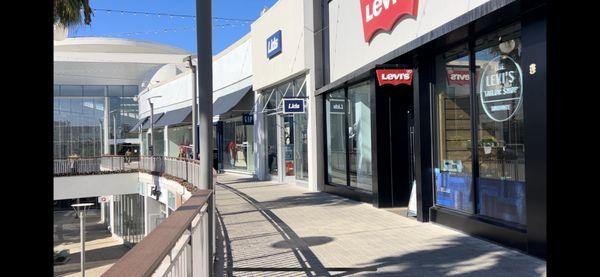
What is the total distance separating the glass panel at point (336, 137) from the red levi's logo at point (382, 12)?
3.08 metres

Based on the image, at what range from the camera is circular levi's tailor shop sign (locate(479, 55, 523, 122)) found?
7168 millimetres

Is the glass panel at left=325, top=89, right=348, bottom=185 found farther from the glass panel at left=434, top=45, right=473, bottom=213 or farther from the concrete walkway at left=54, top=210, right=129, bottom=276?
the concrete walkway at left=54, top=210, right=129, bottom=276

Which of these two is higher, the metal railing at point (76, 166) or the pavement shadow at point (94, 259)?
the metal railing at point (76, 166)

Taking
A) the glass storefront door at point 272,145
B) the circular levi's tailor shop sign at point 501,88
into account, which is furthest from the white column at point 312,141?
the circular levi's tailor shop sign at point 501,88

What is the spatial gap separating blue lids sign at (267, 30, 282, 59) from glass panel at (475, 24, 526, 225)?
12.1 meters

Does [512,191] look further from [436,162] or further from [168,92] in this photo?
[168,92]

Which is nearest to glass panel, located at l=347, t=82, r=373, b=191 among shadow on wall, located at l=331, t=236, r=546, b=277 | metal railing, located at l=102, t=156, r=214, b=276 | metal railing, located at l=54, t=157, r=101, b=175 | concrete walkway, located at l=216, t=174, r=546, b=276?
concrete walkway, located at l=216, t=174, r=546, b=276

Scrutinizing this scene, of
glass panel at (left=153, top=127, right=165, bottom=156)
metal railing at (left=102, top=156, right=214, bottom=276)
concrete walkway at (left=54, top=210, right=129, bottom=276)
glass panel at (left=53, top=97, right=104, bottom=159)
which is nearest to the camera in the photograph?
metal railing at (left=102, top=156, right=214, bottom=276)

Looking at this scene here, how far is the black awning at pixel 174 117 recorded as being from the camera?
1344 inches

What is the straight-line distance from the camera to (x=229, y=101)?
85.3ft

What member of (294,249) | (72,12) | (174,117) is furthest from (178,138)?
(294,249)

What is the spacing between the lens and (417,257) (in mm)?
6867

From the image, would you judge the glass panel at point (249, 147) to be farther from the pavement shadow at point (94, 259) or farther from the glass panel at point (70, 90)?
the glass panel at point (70, 90)
